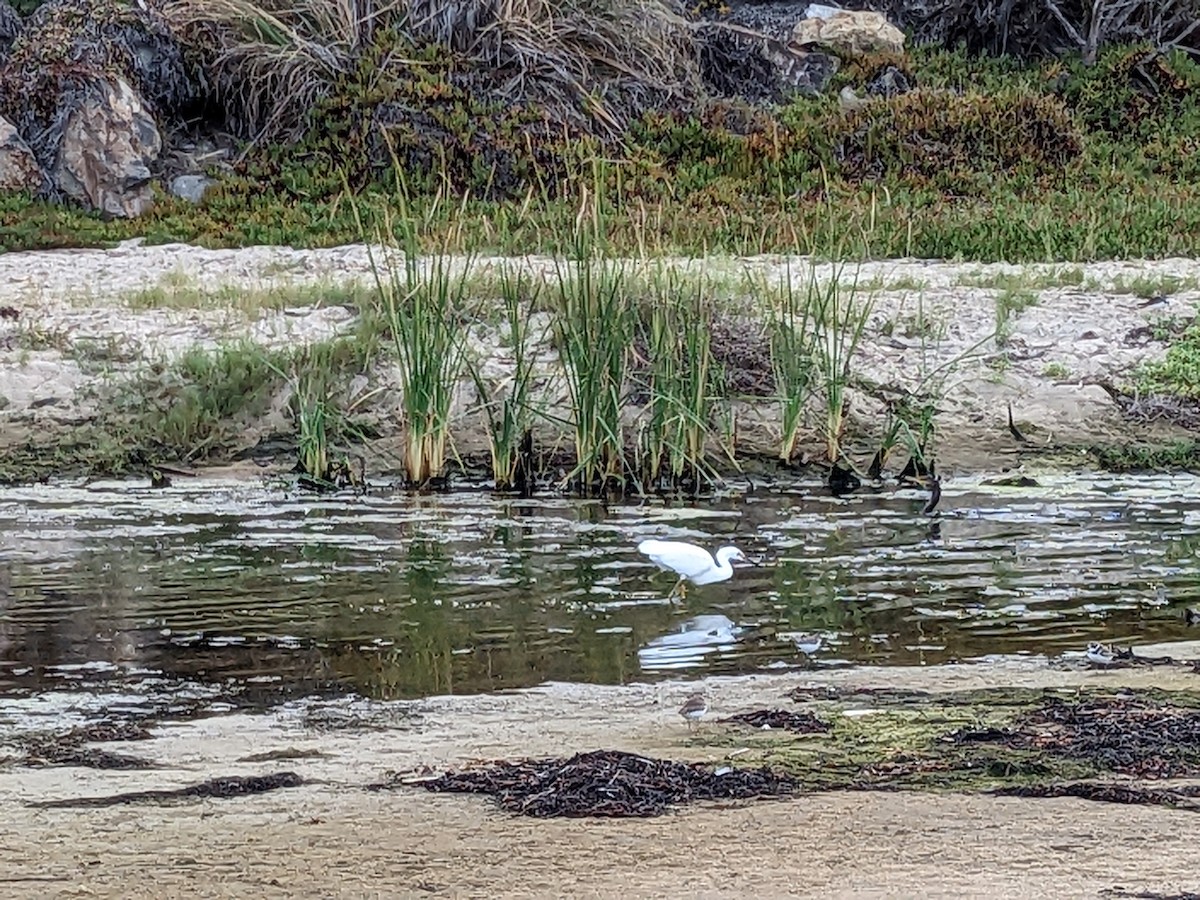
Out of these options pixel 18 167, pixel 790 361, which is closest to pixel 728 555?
pixel 790 361

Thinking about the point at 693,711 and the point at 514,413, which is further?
the point at 514,413

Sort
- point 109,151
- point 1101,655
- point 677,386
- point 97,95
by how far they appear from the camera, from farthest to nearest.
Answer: point 97,95, point 109,151, point 677,386, point 1101,655

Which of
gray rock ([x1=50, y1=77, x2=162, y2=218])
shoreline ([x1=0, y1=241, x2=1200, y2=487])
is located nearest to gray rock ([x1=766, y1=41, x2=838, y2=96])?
shoreline ([x1=0, y1=241, x2=1200, y2=487])

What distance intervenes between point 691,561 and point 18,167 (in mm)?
9677

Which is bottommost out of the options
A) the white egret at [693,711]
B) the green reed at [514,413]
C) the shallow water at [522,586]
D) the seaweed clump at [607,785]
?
the shallow water at [522,586]

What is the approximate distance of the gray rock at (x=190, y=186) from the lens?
14258 mm

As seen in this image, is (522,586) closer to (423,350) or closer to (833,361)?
(423,350)

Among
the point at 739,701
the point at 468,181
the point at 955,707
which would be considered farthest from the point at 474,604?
the point at 468,181

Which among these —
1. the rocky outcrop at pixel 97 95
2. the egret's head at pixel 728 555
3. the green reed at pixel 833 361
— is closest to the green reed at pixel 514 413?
the green reed at pixel 833 361

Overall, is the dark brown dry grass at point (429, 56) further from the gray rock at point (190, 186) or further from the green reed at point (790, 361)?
the green reed at point (790, 361)

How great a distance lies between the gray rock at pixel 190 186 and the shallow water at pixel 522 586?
5.82 m

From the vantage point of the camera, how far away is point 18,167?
14.4 m

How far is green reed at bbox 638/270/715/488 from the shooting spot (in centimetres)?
858

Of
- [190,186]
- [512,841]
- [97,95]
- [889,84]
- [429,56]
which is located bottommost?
[512,841]
